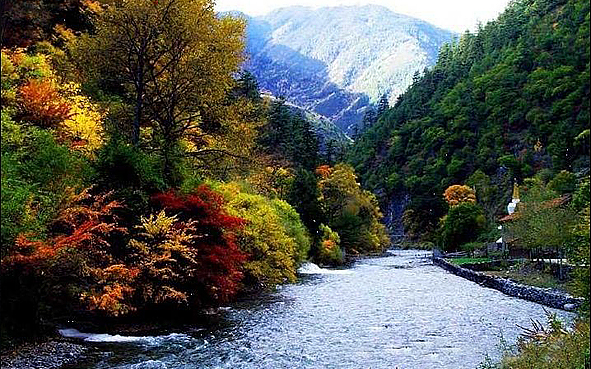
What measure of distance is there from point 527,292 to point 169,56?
2510cm

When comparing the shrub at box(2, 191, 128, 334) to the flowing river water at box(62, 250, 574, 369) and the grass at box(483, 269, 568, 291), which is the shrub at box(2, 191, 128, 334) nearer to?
the flowing river water at box(62, 250, 574, 369)

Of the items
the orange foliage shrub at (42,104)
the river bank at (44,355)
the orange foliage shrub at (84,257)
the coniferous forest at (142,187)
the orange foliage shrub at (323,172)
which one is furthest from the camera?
the orange foliage shrub at (323,172)

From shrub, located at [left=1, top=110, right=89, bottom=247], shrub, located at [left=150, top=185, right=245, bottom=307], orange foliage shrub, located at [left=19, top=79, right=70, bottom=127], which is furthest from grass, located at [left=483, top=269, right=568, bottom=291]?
orange foliage shrub, located at [left=19, top=79, right=70, bottom=127]

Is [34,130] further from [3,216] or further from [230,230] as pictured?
[230,230]

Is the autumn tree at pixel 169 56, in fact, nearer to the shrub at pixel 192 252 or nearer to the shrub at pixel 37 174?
the shrub at pixel 192 252

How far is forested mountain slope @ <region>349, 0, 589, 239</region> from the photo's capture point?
90.2 metres

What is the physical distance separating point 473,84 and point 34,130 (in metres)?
121

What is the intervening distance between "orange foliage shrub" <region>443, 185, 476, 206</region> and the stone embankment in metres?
52.7

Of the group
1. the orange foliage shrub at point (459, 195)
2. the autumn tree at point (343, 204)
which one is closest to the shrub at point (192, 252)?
the autumn tree at point (343, 204)

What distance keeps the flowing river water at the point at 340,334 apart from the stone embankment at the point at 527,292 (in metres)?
1.14

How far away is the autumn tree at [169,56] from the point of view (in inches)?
1089

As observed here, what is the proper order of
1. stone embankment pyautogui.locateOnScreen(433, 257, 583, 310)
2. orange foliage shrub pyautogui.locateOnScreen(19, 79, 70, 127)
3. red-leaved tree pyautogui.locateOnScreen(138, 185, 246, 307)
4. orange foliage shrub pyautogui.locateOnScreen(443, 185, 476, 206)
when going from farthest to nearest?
orange foliage shrub pyautogui.locateOnScreen(443, 185, 476, 206)
stone embankment pyautogui.locateOnScreen(433, 257, 583, 310)
red-leaved tree pyautogui.locateOnScreen(138, 185, 246, 307)
orange foliage shrub pyautogui.locateOnScreen(19, 79, 70, 127)

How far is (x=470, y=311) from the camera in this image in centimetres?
2805

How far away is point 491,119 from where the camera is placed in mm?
112562
